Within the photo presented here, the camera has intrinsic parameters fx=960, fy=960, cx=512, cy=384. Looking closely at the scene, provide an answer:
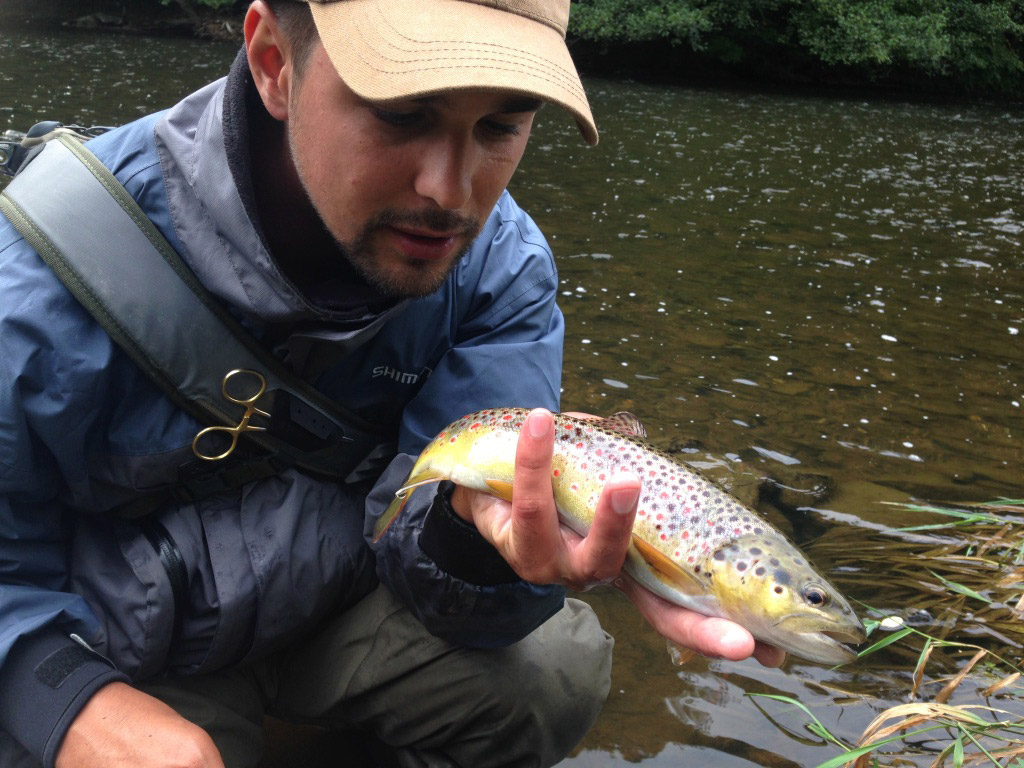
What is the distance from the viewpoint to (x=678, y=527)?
204 cm

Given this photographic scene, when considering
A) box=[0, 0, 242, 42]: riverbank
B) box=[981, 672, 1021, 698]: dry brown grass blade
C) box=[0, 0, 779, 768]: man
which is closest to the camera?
box=[0, 0, 779, 768]: man

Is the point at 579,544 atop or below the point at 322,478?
atop

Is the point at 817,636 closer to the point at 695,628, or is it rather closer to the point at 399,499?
the point at 695,628

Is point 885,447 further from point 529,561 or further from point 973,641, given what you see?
point 529,561

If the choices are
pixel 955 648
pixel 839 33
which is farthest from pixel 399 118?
pixel 839 33

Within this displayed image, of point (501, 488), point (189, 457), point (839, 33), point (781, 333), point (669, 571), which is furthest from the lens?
point (839, 33)

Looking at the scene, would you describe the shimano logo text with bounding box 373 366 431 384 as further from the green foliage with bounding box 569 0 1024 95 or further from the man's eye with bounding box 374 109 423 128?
the green foliage with bounding box 569 0 1024 95

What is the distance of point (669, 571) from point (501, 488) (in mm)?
397

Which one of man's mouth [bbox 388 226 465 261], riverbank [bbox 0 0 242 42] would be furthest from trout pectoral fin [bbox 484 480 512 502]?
riverbank [bbox 0 0 242 42]

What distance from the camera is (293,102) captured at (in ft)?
6.98

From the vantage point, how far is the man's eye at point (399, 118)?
6.37ft

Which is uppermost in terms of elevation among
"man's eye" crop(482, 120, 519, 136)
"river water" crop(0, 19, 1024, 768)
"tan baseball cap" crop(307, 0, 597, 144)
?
"tan baseball cap" crop(307, 0, 597, 144)

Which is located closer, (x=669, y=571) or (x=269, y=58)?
(x=669, y=571)

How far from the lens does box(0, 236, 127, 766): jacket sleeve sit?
198 cm
